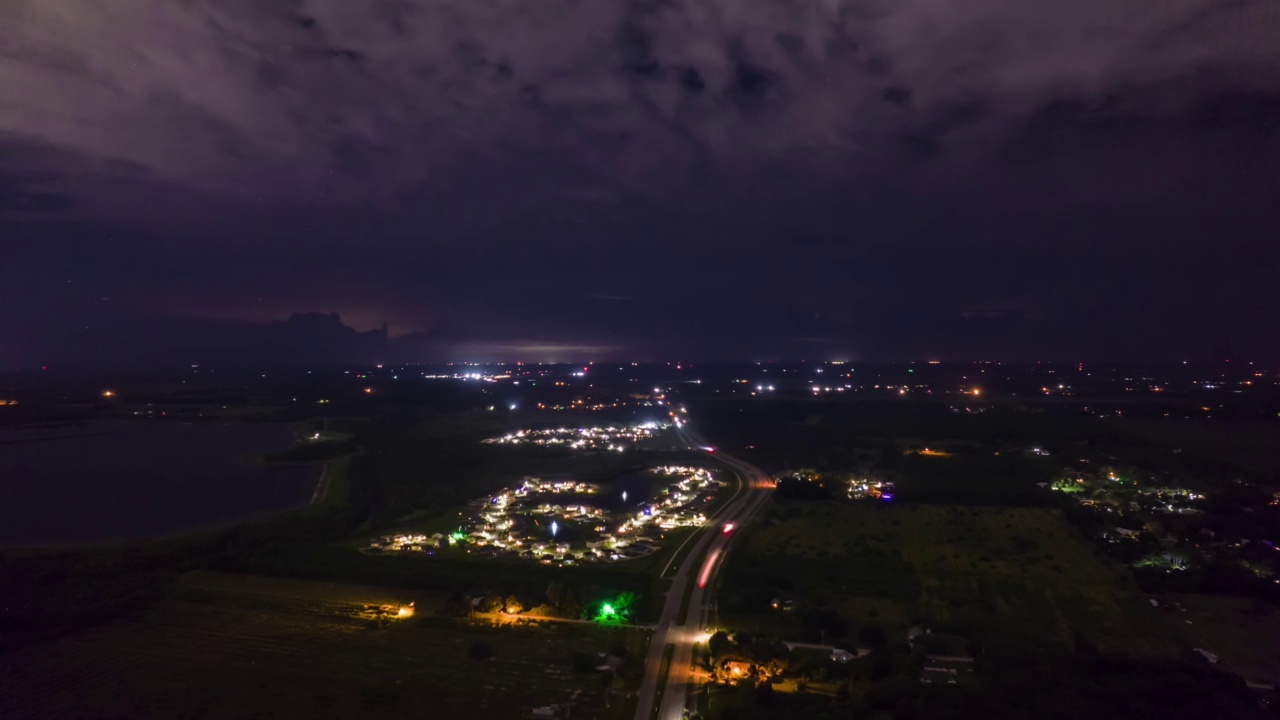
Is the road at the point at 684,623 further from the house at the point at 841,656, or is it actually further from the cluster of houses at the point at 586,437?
the cluster of houses at the point at 586,437

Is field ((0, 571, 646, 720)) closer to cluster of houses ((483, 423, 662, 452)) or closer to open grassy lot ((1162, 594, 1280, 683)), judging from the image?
open grassy lot ((1162, 594, 1280, 683))

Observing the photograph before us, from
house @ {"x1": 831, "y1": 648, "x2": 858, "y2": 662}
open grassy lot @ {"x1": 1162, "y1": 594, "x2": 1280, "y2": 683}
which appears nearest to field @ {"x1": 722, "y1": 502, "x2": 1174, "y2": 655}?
open grassy lot @ {"x1": 1162, "y1": 594, "x2": 1280, "y2": 683}

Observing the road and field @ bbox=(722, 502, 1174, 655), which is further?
field @ bbox=(722, 502, 1174, 655)

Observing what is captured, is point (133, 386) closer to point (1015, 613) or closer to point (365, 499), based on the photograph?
point (365, 499)

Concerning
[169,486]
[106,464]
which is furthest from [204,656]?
[106,464]

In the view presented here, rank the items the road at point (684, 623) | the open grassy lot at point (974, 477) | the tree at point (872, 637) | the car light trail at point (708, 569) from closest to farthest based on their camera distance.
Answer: the road at point (684, 623), the tree at point (872, 637), the car light trail at point (708, 569), the open grassy lot at point (974, 477)

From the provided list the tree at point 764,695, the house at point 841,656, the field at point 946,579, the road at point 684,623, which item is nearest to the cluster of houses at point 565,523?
the road at point 684,623

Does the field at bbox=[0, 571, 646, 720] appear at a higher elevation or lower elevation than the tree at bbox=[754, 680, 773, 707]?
lower
